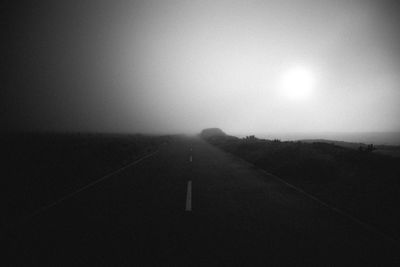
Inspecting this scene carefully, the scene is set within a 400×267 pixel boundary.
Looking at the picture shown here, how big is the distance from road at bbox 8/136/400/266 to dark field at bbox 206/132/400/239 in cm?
99

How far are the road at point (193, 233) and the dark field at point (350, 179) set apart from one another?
0.99 meters

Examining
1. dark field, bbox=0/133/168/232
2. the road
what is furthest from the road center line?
dark field, bbox=0/133/168/232

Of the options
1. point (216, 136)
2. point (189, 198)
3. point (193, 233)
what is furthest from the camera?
point (216, 136)

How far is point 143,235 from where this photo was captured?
418 centimetres

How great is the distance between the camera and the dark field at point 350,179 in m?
5.83

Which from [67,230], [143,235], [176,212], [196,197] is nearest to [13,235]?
[67,230]

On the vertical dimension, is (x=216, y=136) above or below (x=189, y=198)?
above

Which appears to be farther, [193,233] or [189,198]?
[189,198]

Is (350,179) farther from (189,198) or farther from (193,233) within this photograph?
(193,233)

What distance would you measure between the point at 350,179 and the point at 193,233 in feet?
24.8

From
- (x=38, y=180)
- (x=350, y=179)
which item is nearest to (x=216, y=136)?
(x=350, y=179)

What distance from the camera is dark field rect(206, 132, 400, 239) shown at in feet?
19.1

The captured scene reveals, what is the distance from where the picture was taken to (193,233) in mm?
4266

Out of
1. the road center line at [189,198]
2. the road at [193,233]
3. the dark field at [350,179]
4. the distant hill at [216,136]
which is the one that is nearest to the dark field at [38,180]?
the road at [193,233]
